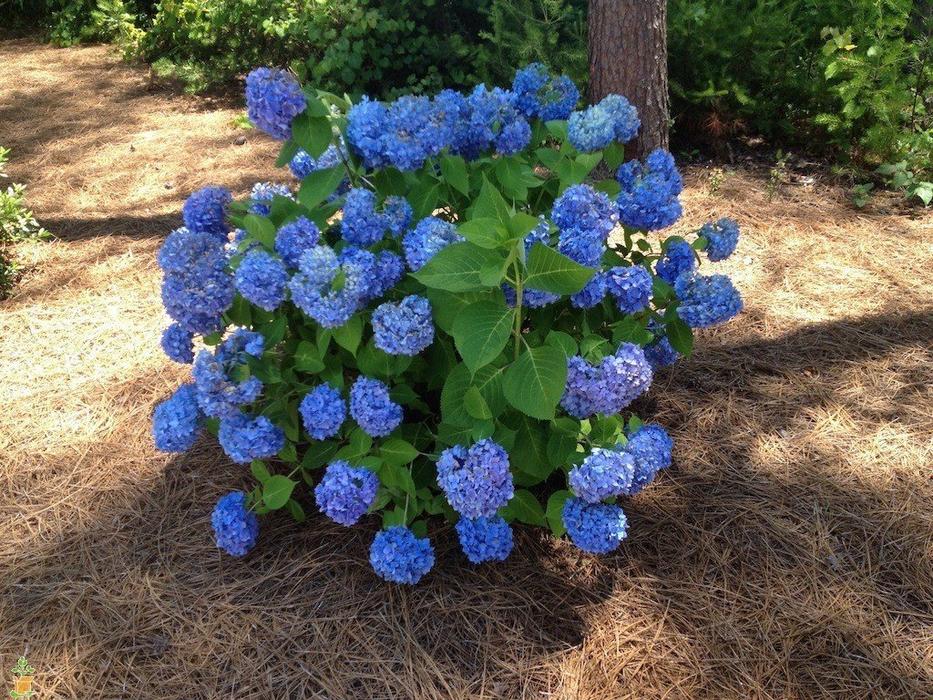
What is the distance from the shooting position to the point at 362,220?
1.67 metres

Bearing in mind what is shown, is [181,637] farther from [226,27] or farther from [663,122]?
[226,27]

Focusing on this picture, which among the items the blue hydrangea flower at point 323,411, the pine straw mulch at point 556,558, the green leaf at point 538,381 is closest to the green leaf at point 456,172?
the green leaf at point 538,381

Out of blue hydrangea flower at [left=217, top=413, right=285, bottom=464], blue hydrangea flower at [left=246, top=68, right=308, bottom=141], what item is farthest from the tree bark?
blue hydrangea flower at [left=217, top=413, right=285, bottom=464]

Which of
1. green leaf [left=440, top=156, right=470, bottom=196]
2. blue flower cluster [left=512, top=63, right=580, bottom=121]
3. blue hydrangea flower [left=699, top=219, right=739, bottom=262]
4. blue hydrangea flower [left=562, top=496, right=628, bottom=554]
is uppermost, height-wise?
blue flower cluster [left=512, top=63, right=580, bottom=121]

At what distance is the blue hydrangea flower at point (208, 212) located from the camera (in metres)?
1.93

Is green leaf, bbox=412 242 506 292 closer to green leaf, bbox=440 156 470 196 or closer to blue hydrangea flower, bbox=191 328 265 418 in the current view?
green leaf, bbox=440 156 470 196

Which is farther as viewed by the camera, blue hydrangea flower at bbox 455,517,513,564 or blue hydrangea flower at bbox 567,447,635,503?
blue hydrangea flower at bbox 455,517,513,564

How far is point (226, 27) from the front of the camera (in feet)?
20.5

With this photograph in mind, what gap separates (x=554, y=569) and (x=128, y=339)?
204cm

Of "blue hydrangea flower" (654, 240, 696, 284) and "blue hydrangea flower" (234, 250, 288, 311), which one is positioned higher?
"blue hydrangea flower" (234, 250, 288, 311)

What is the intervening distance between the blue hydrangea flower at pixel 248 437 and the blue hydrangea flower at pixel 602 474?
2.31ft

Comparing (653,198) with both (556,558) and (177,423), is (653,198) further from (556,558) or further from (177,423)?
(177,423)

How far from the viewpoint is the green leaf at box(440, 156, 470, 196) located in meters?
1.79

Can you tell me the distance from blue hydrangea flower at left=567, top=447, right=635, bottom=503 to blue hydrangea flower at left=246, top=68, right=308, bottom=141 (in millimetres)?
985
